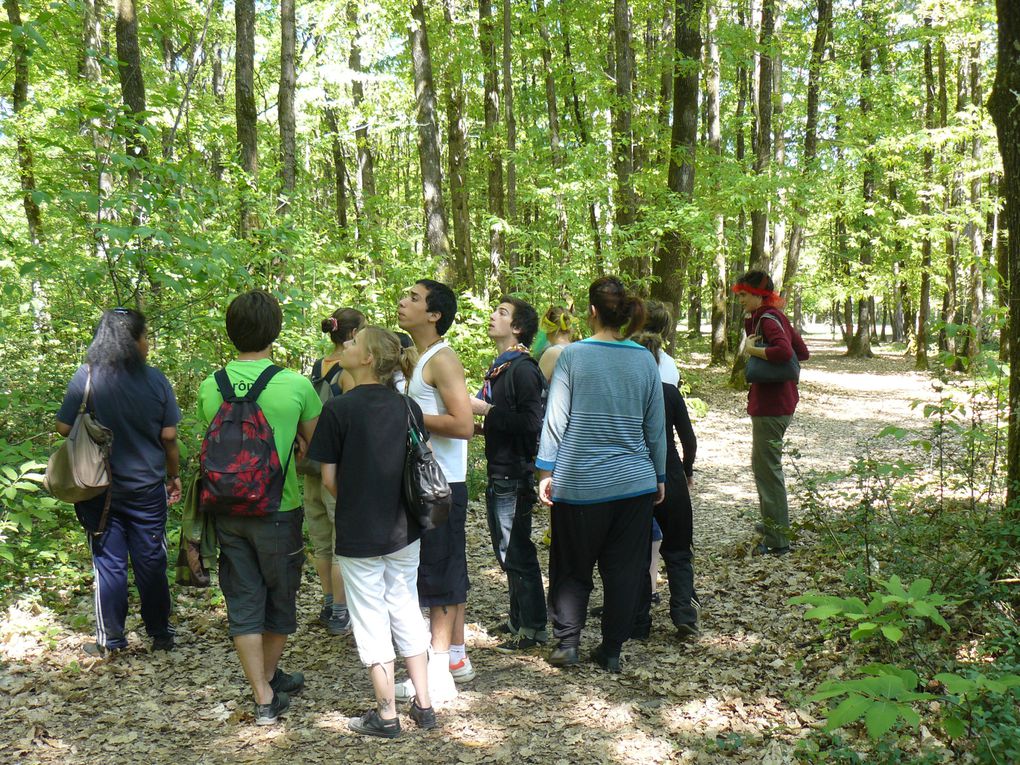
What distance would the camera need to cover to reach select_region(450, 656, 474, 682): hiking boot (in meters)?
4.38

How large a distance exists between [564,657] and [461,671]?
25.0 inches

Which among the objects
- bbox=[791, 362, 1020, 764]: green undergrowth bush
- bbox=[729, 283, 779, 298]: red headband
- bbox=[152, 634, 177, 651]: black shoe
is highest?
bbox=[729, 283, 779, 298]: red headband

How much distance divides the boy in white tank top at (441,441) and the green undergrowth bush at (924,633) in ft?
5.92

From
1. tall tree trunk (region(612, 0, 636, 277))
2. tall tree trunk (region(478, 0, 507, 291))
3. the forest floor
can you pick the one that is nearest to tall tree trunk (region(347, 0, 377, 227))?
tall tree trunk (region(478, 0, 507, 291))

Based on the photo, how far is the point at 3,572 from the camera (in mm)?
5605

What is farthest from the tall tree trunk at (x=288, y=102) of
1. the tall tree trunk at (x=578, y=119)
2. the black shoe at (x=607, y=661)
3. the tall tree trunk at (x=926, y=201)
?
the tall tree trunk at (x=926, y=201)

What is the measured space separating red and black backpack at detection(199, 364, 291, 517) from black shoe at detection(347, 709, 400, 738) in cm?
116

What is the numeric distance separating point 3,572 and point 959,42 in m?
23.4

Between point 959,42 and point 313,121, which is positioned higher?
point 959,42

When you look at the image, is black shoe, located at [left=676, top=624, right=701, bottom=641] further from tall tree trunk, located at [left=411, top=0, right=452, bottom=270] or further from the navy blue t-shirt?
tall tree trunk, located at [left=411, top=0, right=452, bottom=270]

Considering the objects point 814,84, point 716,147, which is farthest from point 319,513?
point 814,84

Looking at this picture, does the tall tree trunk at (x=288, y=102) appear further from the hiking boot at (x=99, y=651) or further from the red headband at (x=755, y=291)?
the hiking boot at (x=99, y=651)

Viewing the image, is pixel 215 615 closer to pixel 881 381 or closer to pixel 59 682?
pixel 59 682

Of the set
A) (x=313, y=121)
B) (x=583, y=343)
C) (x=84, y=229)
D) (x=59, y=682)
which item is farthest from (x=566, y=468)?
(x=313, y=121)
